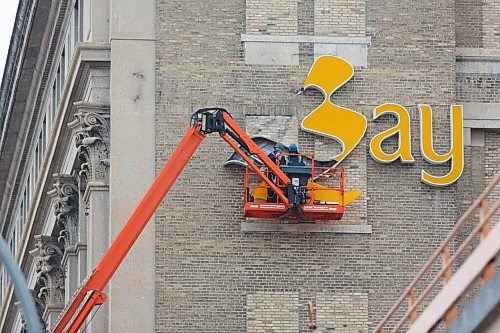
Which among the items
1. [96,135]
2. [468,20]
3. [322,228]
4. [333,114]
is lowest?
[322,228]

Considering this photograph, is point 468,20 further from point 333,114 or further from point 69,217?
point 69,217

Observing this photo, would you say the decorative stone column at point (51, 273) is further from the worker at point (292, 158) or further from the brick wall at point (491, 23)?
the brick wall at point (491, 23)

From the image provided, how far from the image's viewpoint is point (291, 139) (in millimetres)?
47875

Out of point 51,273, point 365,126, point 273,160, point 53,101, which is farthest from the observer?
point 53,101

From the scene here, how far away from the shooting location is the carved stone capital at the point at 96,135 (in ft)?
161

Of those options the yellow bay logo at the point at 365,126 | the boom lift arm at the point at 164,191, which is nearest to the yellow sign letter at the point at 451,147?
the yellow bay logo at the point at 365,126

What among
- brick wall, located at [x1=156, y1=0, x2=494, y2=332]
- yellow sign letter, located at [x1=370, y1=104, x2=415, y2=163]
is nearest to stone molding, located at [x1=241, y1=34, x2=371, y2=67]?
brick wall, located at [x1=156, y1=0, x2=494, y2=332]

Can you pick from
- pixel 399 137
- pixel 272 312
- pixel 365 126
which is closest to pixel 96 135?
pixel 272 312

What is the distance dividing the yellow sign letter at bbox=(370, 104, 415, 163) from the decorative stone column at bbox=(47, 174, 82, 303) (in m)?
9.02

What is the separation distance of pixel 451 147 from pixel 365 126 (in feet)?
6.36

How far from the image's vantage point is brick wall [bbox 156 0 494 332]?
155 ft

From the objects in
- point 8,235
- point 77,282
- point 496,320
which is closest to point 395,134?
point 77,282

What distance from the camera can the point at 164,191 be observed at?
45.6m

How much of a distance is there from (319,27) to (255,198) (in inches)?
165
